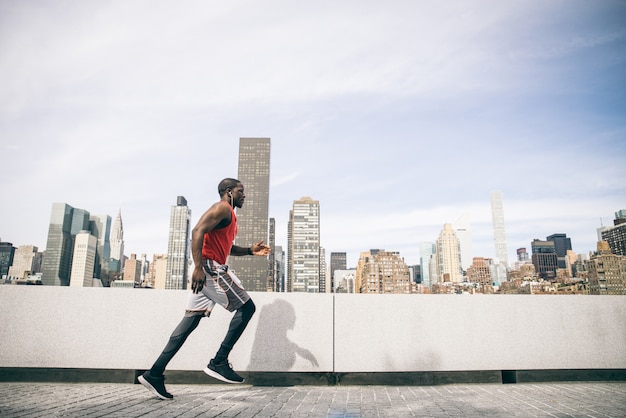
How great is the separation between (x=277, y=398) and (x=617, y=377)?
3931 mm

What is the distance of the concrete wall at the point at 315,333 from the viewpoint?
4.39m

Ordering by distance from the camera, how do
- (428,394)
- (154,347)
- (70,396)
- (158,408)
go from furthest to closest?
(154,347)
(428,394)
(70,396)
(158,408)

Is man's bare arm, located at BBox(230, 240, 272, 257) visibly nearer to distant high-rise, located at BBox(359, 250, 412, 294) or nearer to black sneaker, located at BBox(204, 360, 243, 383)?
black sneaker, located at BBox(204, 360, 243, 383)

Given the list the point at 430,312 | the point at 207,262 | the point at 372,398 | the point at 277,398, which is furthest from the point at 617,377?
the point at 207,262

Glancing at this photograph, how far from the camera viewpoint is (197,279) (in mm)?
3666

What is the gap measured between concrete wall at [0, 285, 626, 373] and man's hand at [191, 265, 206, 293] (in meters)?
0.90

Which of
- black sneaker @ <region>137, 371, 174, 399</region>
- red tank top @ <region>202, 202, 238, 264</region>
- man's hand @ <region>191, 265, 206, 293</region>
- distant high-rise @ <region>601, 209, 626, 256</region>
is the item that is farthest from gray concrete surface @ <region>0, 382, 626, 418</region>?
distant high-rise @ <region>601, 209, 626, 256</region>

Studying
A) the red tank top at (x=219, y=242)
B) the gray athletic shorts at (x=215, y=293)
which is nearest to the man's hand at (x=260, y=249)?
the red tank top at (x=219, y=242)

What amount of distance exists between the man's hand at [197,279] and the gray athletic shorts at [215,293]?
0.26ft

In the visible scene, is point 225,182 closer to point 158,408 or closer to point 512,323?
point 158,408

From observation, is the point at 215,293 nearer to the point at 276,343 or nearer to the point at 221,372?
the point at 221,372

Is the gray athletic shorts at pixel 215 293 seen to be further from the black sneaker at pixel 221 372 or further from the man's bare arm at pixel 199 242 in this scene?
the black sneaker at pixel 221 372

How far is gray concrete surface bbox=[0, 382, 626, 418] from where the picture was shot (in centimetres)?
304

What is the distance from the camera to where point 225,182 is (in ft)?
13.4
